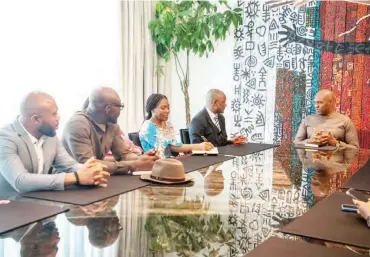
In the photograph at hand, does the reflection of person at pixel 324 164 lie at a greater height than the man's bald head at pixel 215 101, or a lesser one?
lesser

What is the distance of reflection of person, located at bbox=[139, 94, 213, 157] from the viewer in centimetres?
314

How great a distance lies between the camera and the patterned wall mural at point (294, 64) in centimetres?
487

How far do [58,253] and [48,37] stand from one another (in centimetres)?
310

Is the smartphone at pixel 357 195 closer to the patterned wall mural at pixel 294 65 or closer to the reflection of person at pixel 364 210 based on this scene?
the reflection of person at pixel 364 210

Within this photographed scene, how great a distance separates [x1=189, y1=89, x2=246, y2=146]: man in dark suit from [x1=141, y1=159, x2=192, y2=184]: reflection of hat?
1.55 meters

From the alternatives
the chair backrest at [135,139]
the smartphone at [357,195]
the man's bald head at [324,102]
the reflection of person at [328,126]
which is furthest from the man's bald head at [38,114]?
the man's bald head at [324,102]

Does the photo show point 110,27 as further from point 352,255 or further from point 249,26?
point 352,255

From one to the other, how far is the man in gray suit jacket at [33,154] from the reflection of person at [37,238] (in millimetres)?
439

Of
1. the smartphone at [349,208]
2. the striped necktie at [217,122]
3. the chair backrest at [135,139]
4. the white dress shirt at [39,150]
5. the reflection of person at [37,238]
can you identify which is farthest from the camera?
the striped necktie at [217,122]

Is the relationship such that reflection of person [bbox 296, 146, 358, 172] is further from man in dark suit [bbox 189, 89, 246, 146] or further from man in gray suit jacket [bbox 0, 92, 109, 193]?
man in gray suit jacket [bbox 0, 92, 109, 193]

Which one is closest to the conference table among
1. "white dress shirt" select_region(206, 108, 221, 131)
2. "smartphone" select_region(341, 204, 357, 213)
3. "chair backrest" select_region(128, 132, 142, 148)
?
"smartphone" select_region(341, 204, 357, 213)

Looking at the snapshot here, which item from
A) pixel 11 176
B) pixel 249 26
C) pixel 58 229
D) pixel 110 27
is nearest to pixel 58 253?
pixel 58 229

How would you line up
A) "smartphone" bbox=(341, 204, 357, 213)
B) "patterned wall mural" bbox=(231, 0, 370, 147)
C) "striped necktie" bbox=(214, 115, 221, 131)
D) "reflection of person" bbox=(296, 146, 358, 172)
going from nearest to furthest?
"smartphone" bbox=(341, 204, 357, 213)
"reflection of person" bbox=(296, 146, 358, 172)
"striped necktie" bbox=(214, 115, 221, 131)
"patterned wall mural" bbox=(231, 0, 370, 147)

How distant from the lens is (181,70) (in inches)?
227
